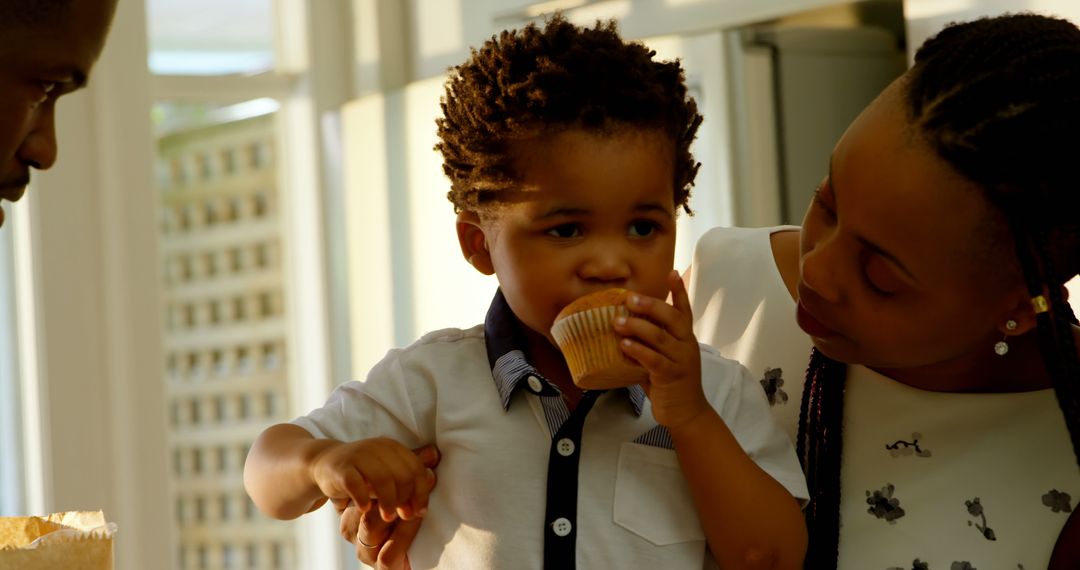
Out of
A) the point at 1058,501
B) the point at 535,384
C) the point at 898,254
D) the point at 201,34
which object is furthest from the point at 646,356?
the point at 201,34

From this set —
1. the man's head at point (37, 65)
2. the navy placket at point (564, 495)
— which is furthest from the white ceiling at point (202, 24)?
the man's head at point (37, 65)

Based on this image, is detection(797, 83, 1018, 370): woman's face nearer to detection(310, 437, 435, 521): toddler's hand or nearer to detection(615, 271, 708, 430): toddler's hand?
detection(615, 271, 708, 430): toddler's hand

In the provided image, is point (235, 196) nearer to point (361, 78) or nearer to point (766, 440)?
point (361, 78)

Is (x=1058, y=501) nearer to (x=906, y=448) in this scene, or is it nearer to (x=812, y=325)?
(x=906, y=448)

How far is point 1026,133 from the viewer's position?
1.18 metres

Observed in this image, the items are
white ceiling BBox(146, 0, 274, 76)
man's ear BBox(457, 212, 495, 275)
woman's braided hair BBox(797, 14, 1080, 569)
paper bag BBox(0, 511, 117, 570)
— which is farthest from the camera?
white ceiling BBox(146, 0, 274, 76)

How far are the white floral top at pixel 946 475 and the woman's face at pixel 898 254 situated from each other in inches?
5.6

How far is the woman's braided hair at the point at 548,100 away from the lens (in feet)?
4.28

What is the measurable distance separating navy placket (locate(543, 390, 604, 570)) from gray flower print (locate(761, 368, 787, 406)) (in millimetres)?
315

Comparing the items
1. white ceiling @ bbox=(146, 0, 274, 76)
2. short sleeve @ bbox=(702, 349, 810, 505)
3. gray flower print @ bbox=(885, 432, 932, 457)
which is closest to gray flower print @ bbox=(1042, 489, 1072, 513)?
gray flower print @ bbox=(885, 432, 932, 457)

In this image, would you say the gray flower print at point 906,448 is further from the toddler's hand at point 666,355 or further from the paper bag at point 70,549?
the paper bag at point 70,549

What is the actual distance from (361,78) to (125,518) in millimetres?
1339

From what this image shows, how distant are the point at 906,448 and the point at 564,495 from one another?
400mm

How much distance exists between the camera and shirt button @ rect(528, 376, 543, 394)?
1319mm
